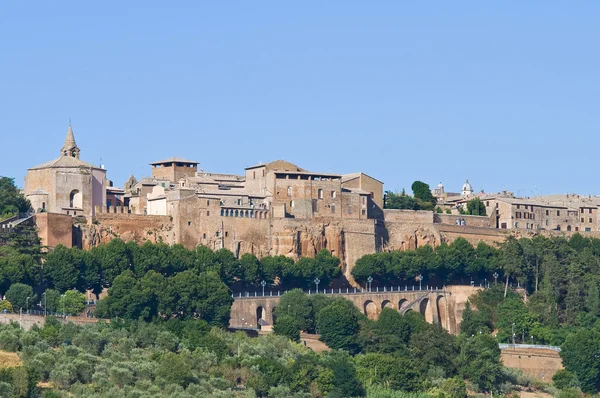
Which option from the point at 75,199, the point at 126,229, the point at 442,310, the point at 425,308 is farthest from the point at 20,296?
the point at 442,310

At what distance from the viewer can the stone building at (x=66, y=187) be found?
114312mm

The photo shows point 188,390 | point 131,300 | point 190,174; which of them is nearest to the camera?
point 188,390

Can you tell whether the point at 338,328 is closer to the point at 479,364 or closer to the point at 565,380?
the point at 479,364

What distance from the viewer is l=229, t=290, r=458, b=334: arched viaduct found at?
359 ft

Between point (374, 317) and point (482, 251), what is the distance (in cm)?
1010

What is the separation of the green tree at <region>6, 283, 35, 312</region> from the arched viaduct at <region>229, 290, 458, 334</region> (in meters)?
12.5

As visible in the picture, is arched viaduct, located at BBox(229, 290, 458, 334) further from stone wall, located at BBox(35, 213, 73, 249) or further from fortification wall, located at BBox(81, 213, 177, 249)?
stone wall, located at BBox(35, 213, 73, 249)

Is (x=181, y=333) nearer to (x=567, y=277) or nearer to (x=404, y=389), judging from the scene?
(x=404, y=389)

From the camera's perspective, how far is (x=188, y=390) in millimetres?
86562

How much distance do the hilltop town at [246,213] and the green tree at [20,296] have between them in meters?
7.81

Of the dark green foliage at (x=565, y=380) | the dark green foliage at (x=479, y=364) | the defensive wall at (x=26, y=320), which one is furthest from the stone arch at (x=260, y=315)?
the dark green foliage at (x=565, y=380)

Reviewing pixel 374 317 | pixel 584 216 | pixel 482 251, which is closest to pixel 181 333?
pixel 374 317

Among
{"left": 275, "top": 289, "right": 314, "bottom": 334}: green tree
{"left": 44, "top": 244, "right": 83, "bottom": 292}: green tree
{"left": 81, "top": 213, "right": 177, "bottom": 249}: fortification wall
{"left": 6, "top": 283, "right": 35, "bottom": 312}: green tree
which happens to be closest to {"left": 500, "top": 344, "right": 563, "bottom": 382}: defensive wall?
{"left": 275, "top": 289, "right": 314, "bottom": 334}: green tree

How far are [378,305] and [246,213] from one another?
963 cm
